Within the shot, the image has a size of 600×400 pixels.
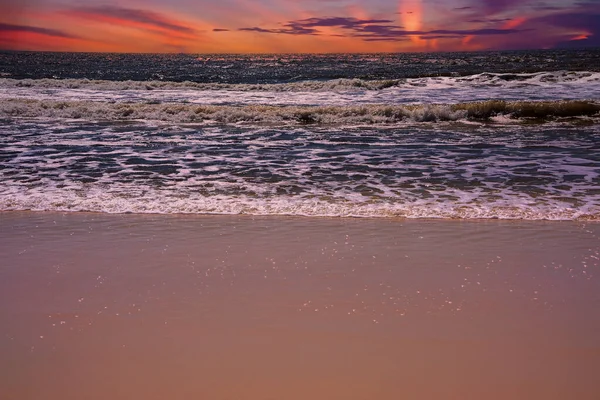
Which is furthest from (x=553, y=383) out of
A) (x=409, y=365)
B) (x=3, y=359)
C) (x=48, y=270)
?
(x=48, y=270)

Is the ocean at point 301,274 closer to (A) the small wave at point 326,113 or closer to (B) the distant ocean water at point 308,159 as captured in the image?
(B) the distant ocean water at point 308,159

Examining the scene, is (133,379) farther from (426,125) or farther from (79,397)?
(426,125)

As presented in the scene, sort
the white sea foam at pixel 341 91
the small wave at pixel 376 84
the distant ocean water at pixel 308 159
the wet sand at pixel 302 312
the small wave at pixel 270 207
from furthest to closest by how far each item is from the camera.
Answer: the small wave at pixel 376 84, the white sea foam at pixel 341 91, the distant ocean water at pixel 308 159, the small wave at pixel 270 207, the wet sand at pixel 302 312

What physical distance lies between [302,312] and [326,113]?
1697cm

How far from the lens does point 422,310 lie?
4016 millimetres

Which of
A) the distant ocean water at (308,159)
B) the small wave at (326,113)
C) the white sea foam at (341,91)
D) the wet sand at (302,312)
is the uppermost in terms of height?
the white sea foam at (341,91)

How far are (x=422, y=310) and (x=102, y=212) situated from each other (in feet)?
15.6

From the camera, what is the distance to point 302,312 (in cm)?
401

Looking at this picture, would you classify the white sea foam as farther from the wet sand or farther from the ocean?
the wet sand

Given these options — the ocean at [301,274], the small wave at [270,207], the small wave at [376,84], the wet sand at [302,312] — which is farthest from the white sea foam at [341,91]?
the wet sand at [302,312]

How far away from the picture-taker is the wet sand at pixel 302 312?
3.11 m

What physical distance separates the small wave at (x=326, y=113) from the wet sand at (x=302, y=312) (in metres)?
13.6

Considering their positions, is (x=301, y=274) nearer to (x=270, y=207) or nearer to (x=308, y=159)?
(x=270, y=207)

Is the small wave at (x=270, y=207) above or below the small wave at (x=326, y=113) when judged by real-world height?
below
